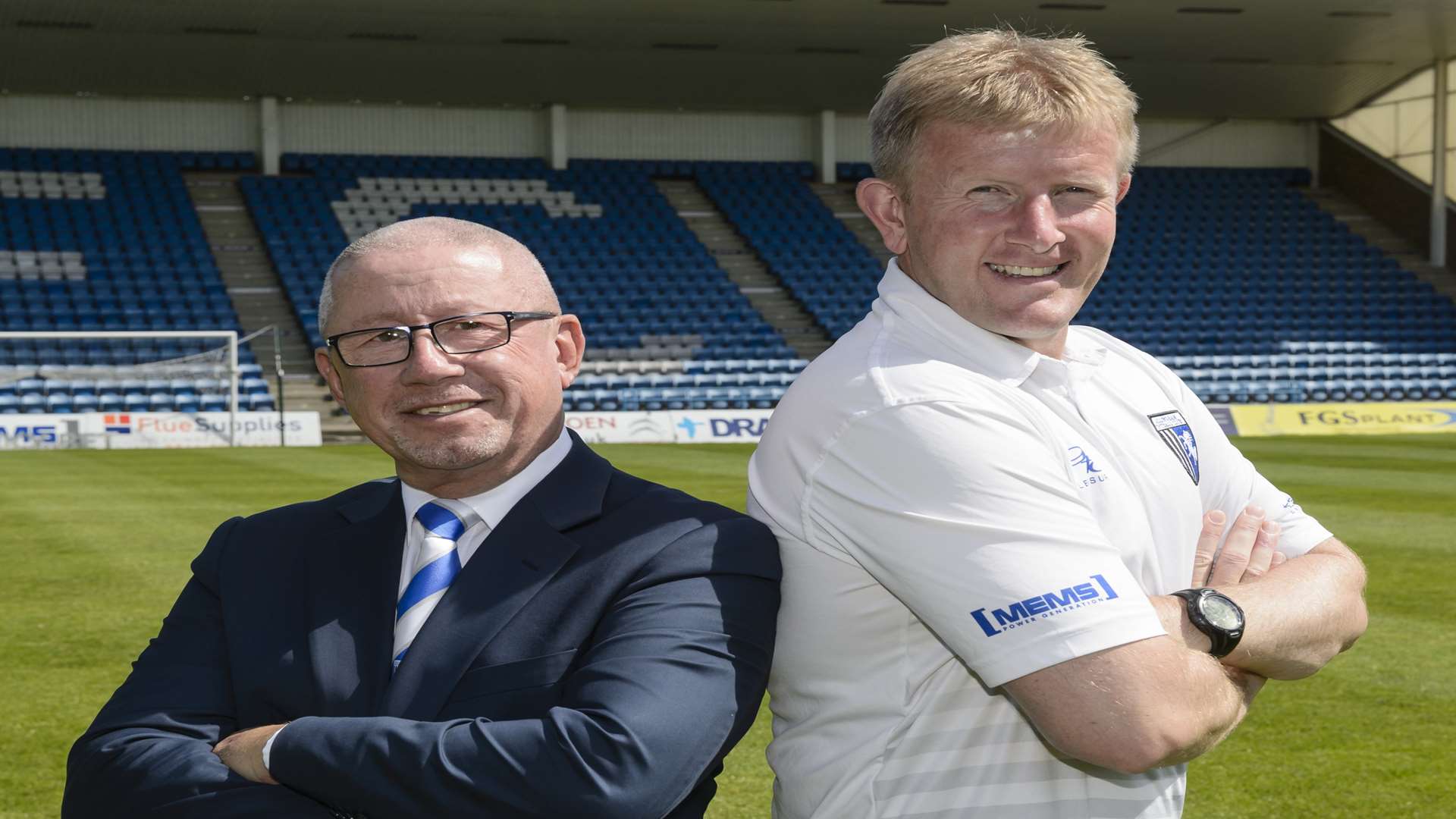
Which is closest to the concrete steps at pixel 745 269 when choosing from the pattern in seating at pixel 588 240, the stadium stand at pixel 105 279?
the pattern in seating at pixel 588 240

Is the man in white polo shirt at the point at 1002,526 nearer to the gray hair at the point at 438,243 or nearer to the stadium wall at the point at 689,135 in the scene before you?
the gray hair at the point at 438,243

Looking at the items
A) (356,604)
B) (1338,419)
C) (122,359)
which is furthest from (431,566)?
(1338,419)

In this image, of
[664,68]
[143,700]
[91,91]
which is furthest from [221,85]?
[143,700]

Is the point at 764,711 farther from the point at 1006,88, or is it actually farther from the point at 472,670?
the point at 1006,88

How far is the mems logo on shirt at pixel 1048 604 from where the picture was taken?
1920 mm

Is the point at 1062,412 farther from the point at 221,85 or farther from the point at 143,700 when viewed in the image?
the point at 221,85

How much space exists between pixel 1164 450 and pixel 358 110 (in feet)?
103

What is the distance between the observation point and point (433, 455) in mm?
2354

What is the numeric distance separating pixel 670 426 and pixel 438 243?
69.5 ft

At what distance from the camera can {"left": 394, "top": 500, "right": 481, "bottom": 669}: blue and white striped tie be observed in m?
2.29

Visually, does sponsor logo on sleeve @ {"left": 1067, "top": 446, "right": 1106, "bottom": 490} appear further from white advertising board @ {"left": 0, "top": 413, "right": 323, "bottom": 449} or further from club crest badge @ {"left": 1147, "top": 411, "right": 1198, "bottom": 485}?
white advertising board @ {"left": 0, "top": 413, "right": 323, "bottom": 449}

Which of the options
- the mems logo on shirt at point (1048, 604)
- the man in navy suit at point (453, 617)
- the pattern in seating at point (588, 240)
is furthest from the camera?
the pattern in seating at point (588, 240)

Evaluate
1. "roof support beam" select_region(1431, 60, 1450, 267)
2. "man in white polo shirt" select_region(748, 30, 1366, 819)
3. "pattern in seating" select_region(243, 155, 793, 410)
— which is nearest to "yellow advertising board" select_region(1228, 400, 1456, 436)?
"pattern in seating" select_region(243, 155, 793, 410)

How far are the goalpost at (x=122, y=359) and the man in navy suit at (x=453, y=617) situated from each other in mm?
20855
